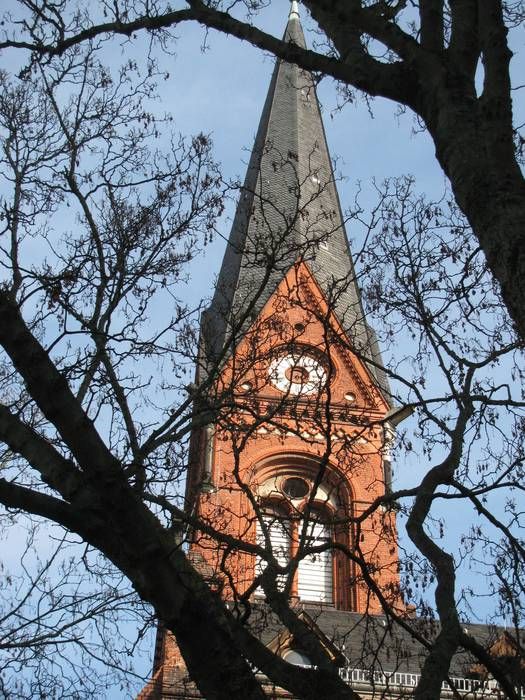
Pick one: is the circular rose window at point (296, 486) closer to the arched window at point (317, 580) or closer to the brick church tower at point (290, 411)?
the brick church tower at point (290, 411)

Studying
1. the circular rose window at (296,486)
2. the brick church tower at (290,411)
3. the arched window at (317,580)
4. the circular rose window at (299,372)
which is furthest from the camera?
the circular rose window at (296,486)

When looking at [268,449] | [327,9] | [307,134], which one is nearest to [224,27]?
[327,9]

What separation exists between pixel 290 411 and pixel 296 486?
1603cm

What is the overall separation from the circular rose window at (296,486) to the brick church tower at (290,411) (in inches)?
1.5

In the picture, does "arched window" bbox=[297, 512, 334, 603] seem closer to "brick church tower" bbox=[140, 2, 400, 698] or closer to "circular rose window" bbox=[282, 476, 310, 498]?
"brick church tower" bbox=[140, 2, 400, 698]

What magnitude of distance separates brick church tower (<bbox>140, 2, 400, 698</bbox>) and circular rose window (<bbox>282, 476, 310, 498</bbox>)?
4 cm

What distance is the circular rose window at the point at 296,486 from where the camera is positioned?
2459 cm

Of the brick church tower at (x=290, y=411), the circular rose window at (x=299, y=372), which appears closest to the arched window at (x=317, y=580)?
the brick church tower at (x=290, y=411)

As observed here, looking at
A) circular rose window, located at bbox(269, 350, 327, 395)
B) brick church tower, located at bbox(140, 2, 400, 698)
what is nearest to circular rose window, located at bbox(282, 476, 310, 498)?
brick church tower, located at bbox(140, 2, 400, 698)

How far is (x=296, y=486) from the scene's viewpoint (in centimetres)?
2475

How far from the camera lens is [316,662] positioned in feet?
16.8

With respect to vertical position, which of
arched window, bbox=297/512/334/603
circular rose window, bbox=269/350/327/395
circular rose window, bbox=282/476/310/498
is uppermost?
circular rose window, bbox=282/476/310/498

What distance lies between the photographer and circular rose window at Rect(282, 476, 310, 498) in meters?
24.6

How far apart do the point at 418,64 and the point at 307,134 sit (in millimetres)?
29184
